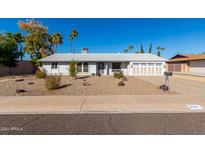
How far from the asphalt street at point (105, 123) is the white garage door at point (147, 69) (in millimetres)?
20119

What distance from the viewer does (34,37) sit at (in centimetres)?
Result: 3562

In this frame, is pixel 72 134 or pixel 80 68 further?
pixel 80 68

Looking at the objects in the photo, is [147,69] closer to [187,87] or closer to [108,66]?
[108,66]

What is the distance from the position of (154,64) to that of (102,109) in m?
21.4

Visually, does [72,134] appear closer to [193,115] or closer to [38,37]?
[193,115]

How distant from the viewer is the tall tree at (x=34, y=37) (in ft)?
117

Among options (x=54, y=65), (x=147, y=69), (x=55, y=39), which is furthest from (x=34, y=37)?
(x=147, y=69)

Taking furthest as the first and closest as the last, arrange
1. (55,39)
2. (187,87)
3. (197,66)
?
(55,39)
(197,66)
(187,87)

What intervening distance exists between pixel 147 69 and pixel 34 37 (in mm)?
27495

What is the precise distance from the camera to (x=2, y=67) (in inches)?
1073

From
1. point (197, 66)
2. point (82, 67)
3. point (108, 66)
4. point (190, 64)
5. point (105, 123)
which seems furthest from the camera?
point (190, 64)

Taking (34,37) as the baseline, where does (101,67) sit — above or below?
below
